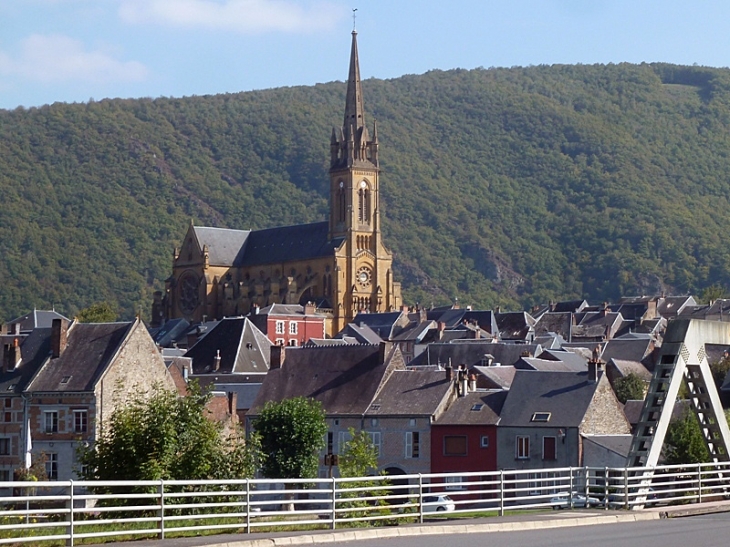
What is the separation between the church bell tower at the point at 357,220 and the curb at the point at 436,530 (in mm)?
117952

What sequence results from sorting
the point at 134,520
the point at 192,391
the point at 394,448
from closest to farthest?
1. the point at 134,520
2. the point at 192,391
3. the point at 394,448

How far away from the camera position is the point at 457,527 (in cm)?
2545

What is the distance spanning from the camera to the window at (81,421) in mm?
57562

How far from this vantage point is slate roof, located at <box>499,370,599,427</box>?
186 feet

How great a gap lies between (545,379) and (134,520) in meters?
39.4

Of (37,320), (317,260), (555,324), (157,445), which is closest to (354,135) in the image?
(317,260)

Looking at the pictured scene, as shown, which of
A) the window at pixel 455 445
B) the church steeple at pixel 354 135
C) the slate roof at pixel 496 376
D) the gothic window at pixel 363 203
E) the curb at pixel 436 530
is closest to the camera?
the curb at pixel 436 530

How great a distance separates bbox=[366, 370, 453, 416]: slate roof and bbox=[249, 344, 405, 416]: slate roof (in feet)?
1.85

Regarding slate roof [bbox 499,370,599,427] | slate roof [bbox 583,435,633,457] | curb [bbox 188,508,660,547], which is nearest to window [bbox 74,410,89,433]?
slate roof [bbox 499,370,599,427]

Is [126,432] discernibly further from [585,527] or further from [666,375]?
[666,375]

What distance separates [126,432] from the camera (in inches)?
1140

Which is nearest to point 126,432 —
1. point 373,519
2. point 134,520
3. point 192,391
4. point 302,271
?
point 192,391

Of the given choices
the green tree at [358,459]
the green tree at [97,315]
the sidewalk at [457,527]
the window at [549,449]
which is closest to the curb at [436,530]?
the sidewalk at [457,527]

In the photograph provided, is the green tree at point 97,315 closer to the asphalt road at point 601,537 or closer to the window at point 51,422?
the window at point 51,422
